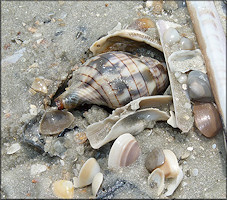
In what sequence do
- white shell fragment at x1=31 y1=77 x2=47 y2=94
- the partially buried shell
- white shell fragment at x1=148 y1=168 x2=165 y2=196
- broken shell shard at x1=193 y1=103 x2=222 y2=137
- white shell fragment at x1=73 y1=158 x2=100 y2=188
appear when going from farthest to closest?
white shell fragment at x1=31 y1=77 x2=47 y2=94, the partially buried shell, broken shell shard at x1=193 y1=103 x2=222 y2=137, white shell fragment at x1=73 y1=158 x2=100 y2=188, white shell fragment at x1=148 y1=168 x2=165 y2=196

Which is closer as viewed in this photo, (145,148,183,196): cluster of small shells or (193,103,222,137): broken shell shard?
(145,148,183,196): cluster of small shells

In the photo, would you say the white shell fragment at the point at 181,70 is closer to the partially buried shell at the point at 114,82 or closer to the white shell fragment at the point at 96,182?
the partially buried shell at the point at 114,82

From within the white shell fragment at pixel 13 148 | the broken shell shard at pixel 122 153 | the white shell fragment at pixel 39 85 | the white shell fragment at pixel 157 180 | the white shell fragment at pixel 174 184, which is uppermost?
the white shell fragment at pixel 39 85

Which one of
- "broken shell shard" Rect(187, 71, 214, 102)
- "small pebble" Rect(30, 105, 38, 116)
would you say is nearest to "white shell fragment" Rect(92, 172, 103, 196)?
"small pebble" Rect(30, 105, 38, 116)

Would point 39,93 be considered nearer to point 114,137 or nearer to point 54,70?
point 54,70

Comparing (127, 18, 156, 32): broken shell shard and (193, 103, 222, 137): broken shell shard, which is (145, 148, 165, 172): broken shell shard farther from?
(127, 18, 156, 32): broken shell shard

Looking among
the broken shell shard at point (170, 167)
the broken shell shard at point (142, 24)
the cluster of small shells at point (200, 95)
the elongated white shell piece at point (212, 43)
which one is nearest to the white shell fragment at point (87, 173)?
the broken shell shard at point (170, 167)
